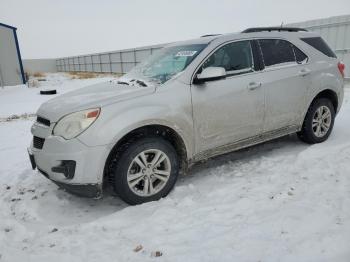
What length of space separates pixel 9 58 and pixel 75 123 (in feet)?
65.9

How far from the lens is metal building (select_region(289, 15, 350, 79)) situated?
1170 cm

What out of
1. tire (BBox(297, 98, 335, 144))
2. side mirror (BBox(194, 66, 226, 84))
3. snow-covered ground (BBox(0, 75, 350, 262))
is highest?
side mirror (BBox(194, 66, 226, 84))

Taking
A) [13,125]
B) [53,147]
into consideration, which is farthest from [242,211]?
[13,125]

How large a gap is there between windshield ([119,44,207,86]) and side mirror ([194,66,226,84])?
0.25 meters

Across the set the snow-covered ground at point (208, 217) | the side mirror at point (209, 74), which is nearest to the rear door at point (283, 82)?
the snow-covered ground at point (208, 217)

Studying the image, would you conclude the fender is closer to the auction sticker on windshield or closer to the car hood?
the car hood

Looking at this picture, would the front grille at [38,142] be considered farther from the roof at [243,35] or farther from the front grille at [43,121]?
the roof at [243,35]

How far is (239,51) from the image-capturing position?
3848 mm

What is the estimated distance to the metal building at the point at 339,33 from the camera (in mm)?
11703

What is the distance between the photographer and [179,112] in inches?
130

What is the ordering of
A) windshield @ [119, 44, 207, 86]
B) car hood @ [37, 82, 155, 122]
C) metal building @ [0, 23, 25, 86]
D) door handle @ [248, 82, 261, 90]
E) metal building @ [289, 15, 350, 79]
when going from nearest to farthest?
car hood @ [37, 82, 155, 122]
windshield @ [119, 44, 207, 86]
door handle @ [248, 82, 261, 90]
metal building @ [289, 15, 350, 79]
metal building @ [0, 23, 25, 86]

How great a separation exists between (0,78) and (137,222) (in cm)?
1928

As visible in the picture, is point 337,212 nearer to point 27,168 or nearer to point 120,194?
point 120,194

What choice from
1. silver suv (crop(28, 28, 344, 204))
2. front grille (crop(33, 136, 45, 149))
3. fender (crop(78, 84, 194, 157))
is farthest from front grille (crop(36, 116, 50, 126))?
fender (crop(78, 84, 194, 157))
